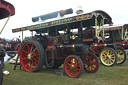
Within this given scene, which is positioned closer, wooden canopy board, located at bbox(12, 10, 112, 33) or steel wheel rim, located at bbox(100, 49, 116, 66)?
wooden canopy board, located at bbox(12, 10, 112, 33)

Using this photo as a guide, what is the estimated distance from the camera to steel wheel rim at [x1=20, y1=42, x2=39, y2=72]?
5566 mm

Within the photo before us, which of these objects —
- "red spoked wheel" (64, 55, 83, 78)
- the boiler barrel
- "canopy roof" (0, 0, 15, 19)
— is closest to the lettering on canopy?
the boiler barrel

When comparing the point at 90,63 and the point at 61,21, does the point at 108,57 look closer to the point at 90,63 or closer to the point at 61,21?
the point at 90,63

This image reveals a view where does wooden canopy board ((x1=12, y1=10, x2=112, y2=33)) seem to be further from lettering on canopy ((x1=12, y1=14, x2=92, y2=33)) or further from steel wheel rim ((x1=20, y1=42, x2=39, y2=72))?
steel wheel rim ((x1=20, y1=42, x2=39, y2=72))

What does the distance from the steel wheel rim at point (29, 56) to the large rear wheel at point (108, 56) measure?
12.0 ft

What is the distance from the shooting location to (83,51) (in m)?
4.82

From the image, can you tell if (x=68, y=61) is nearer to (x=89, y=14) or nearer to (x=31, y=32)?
(x=89, y=14)

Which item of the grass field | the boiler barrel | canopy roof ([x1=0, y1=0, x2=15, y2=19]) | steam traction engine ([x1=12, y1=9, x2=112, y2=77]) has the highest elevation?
the boiler barrel

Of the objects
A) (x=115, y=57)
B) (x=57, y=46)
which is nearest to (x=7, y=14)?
(x=57, y=46)

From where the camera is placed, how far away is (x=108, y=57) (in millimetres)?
7219

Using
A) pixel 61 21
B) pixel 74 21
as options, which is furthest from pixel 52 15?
pixel 74 21

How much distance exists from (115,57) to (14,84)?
16.4ft

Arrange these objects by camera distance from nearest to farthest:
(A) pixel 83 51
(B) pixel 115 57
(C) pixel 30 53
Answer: (A) pixel 83 51 → (C) pixel 30 53 → (B) pixel 115 57

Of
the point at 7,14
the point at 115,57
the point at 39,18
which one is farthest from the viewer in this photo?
the point at 115,57
